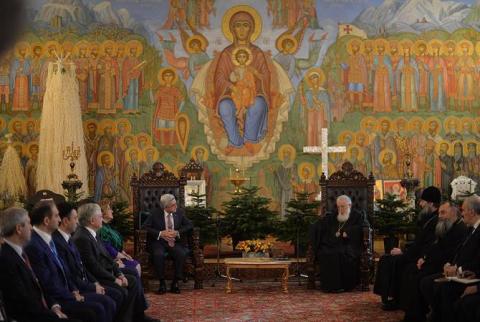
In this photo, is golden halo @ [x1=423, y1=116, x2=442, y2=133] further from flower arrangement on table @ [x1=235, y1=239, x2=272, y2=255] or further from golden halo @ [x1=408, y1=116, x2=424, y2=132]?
flower arrangement on table @ [x1=235, y1=239, x2=272, y2=255]

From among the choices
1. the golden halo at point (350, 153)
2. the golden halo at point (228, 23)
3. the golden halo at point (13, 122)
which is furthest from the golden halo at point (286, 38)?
the golden halo at point (13, 122)

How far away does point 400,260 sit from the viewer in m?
9.24

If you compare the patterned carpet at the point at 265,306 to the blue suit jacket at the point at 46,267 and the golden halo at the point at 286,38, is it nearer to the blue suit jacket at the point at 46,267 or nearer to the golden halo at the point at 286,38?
the blue suit jacket at the point at 46,267

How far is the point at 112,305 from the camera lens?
6461 millimetres

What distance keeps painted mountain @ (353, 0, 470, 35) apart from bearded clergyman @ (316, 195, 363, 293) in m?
6.09

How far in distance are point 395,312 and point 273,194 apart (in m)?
7.27

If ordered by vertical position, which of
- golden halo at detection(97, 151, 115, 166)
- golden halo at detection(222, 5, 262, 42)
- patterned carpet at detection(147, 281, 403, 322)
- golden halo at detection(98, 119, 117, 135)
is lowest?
patterned carpet at detection(147, 281, 403, 322)

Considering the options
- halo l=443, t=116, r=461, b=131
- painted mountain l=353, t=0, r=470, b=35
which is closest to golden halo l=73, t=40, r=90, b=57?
painted mountain l=353, t=0, r=470, b=35

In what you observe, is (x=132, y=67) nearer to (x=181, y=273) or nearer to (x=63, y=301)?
(x=181, y=273)

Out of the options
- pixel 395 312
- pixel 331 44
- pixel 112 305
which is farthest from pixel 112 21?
pixel 112 305

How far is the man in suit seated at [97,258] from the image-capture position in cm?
716

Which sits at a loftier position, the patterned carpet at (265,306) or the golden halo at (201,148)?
the golden halo at (201,148)

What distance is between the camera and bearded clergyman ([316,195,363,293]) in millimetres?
11359

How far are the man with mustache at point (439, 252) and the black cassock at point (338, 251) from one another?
9.97ft
